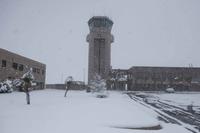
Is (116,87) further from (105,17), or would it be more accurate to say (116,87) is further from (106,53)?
(105,17)

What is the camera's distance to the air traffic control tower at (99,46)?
8050 centimetres

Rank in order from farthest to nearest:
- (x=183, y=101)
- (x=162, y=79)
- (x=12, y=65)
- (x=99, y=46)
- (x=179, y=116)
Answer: (x=162, y=79) < (x=99, y=46) < (x=12, y=65) < (x=183, y=101) < (x=179, y=116)

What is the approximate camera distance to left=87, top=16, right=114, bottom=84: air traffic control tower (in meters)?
80.5

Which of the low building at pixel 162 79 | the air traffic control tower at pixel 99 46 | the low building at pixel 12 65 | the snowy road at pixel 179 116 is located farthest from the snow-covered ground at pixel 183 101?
the air traffic control tower at pixel 99 46

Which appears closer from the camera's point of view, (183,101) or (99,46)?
(183,101)

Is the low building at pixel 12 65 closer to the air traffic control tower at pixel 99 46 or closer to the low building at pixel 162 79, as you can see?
the air traffic control tower at pixel 99 46

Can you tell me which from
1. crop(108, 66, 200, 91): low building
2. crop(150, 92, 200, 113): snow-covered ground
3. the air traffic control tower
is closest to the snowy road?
crop(150, 92, 200, 113): snow-covered ground

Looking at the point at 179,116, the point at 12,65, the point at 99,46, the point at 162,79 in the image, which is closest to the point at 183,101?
the point at 179,116

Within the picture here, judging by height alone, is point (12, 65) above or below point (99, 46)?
below

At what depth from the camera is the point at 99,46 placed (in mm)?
83625

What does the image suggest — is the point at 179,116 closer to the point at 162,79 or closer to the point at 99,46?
the point at 99,46

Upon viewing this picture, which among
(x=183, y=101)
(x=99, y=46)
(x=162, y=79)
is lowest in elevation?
(x=183, y=101)

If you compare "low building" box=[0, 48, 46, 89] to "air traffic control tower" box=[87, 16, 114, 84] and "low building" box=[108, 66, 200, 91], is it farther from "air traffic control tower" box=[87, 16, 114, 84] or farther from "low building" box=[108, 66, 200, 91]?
"low building" box=[108, 66, 200, 91]

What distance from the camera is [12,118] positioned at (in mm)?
14422
